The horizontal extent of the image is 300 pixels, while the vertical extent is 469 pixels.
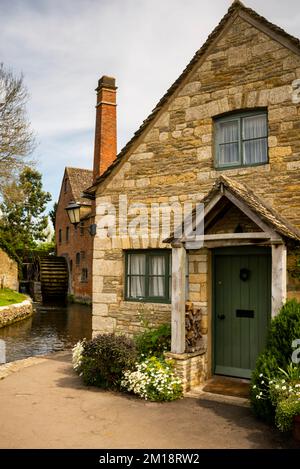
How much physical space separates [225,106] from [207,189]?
5.14 feet

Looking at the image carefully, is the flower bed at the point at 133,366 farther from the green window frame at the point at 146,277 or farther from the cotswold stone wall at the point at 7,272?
the cotswold stone wall at the point at 7,272

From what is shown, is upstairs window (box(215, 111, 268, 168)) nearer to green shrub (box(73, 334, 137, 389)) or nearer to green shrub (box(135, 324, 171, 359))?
green shrub (box(135, 324, 171, 359))

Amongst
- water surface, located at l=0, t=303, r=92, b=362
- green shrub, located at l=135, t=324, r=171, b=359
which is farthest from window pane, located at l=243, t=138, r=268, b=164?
water surface, located at l=0, t=303, r=92, b=362

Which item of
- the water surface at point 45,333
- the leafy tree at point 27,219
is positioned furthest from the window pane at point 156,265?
the leafy tree at point 27,219

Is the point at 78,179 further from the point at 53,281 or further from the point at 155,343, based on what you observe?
the point at 155,343

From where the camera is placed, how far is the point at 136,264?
9.36 metres

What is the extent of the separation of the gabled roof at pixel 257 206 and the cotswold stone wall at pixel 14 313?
47.5ft

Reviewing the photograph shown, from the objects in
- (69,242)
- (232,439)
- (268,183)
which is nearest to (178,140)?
(268,183)

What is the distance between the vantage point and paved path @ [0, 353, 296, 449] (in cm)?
530

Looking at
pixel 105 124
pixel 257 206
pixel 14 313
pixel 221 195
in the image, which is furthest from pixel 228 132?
pixel 14 313

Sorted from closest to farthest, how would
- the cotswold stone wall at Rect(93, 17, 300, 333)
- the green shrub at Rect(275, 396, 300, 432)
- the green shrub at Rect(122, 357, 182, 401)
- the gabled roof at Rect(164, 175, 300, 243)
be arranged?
the green shrub at Rect(275, 396, 300, 432)
the gabled roof at Rect(164, 175, 300, 243)
the green shrub at Rect(122, 357, 182, 401)
the cotswold stone wall at Rect(93, 17, 300, 333)

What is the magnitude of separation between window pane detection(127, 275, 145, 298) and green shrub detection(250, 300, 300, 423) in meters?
3.46

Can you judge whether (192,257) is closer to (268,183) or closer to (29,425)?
(268,183)

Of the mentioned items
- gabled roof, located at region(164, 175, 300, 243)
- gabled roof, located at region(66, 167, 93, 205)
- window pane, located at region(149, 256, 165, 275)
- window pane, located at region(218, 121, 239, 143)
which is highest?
gabled roof, located at region(66, 167, 93, 205)
